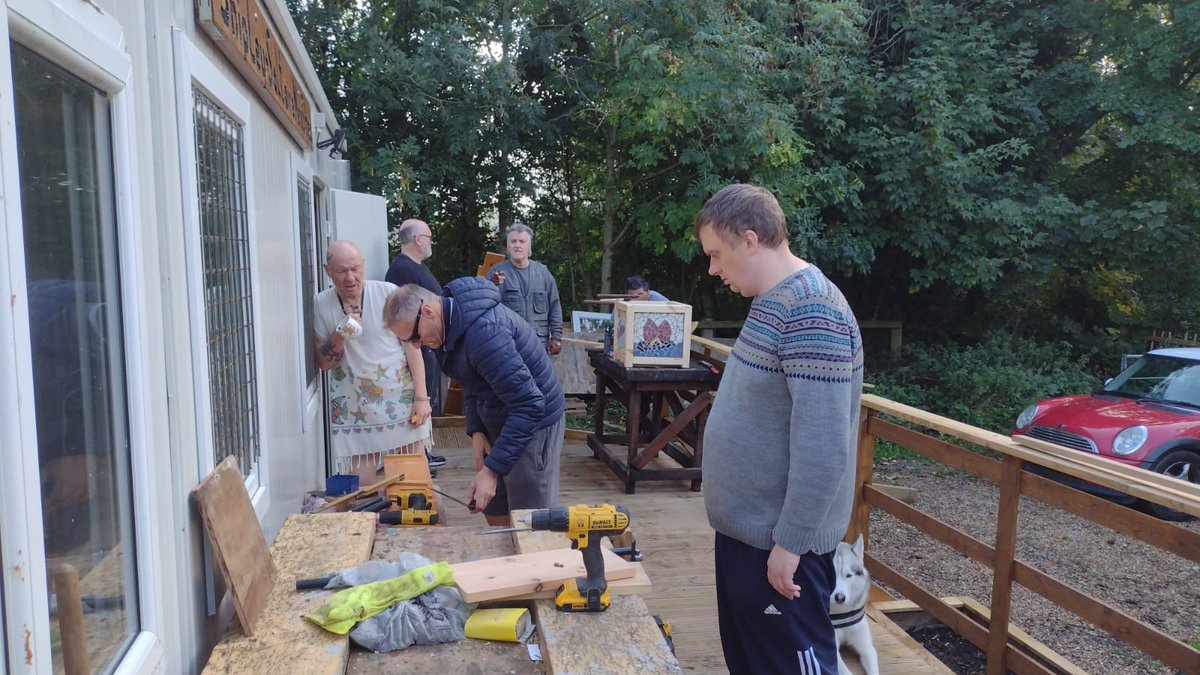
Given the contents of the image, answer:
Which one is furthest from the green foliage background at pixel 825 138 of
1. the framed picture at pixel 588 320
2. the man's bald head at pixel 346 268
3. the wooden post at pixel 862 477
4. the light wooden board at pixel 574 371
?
the wooden post at pixel 862 477

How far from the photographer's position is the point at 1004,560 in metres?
3.27

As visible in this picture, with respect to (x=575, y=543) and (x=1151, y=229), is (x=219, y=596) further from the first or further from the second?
(x=1151, y=229)

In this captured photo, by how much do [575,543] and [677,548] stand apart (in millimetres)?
2624

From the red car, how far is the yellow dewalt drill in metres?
6.02

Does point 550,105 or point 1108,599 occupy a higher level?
point 550,105

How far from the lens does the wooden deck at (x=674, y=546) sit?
3.50 metres

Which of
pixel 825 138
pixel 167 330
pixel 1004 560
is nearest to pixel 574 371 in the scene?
pixel 825 138

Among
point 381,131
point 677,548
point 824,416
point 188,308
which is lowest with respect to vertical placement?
point 677,548

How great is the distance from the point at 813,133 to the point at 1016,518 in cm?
862

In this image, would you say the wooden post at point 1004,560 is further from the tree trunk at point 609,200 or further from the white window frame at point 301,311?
the tree trunk at point 609,200

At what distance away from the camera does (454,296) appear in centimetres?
288

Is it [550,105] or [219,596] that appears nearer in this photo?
[219,596]

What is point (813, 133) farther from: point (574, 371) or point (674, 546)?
point (674, 546)

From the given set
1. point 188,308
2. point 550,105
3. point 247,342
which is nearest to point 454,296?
point 247,342
